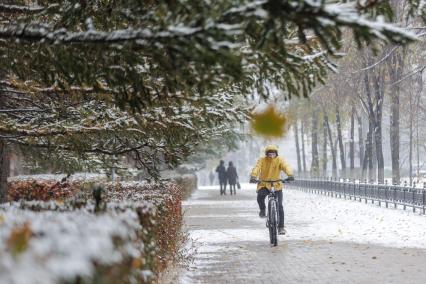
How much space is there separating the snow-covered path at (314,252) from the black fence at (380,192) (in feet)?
9.58

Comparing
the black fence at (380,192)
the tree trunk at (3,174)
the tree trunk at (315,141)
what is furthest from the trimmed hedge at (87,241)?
the tree trunk at (315,141)

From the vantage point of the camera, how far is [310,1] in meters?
5.16

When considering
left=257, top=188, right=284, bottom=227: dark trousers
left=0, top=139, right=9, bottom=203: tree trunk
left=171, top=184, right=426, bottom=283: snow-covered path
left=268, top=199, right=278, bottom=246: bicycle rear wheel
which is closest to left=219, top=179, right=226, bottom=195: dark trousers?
left=171, top=184, right=426, bottom=283: snow-covered path

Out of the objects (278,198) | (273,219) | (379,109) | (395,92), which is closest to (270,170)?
(278,198)

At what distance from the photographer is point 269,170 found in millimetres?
13922

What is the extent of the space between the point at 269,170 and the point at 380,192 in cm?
1585

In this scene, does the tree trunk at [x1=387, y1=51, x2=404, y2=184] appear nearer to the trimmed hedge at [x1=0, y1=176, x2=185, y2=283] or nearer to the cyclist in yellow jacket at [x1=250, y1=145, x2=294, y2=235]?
the cyclist in yellow jacket at [x1=250, y1=145, x2=294, y2=235]

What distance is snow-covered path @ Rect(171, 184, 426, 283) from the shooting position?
9.63m

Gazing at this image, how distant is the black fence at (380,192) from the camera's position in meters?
23.3

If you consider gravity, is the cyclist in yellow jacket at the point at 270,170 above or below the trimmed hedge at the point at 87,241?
above

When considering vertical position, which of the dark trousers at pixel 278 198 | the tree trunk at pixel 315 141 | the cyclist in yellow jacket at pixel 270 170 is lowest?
the dark trousers at pixel 278 198

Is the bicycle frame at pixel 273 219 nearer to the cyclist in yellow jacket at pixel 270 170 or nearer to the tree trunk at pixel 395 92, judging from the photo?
the cyclist in yellow jacket at pixel 270 170

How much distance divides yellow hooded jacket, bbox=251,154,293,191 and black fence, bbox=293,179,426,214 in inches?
366

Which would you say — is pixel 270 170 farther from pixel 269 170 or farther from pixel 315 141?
pixel 315 141
